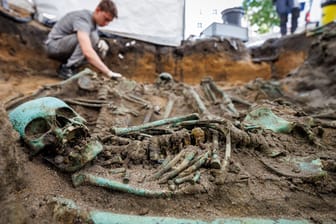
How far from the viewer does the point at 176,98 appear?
2535mm

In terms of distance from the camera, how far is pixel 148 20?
15.0 ft

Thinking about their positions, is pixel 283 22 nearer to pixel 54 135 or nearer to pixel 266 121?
pixel 266 121

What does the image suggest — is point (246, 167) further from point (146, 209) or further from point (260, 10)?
point (260, 10)

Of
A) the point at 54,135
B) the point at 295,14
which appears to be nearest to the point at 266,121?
the point at 54,135

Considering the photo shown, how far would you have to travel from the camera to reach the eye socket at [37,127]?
106 cm

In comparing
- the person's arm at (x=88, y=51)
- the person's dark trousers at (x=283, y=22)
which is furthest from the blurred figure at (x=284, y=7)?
the person's arm at (x=88, y=51)

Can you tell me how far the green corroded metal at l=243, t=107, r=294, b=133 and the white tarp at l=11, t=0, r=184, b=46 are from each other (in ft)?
10.5

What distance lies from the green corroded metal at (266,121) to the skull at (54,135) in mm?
809

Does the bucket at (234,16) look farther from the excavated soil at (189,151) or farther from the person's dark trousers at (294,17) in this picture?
the excavated soil at (189,151)

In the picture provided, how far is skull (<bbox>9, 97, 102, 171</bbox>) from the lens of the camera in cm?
100

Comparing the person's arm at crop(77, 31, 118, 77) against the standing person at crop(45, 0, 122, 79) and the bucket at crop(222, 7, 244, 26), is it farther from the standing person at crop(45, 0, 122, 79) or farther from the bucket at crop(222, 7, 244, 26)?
the bucket at crop(222, 7, 244, 26)

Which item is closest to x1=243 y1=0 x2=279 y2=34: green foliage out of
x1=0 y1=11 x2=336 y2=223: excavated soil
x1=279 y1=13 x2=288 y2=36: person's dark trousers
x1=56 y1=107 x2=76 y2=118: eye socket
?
x1=279 y1=13 x2=288 y2=36: person's dark trousers

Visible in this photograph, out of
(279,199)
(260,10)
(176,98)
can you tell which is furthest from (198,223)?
(260,10)

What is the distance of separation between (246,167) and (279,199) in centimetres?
19
